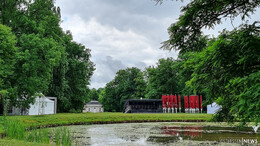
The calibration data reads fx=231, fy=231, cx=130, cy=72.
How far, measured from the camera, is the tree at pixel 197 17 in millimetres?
5277

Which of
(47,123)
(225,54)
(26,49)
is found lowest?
(47,123)

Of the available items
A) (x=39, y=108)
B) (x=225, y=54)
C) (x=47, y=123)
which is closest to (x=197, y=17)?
(x=225, y=54)

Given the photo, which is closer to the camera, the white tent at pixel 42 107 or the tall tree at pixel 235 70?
the tall tree at pixel 235 70

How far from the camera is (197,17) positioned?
18.2 ft

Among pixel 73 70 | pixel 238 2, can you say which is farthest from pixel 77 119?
pixel 73 70

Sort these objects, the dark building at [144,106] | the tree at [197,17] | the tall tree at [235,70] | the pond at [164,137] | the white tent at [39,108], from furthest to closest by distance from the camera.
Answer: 1. the dark building at [144,106]
2. the white tent at [39,108]
3. the pond at [164,137]
4. the tree at [197,17]
5. the tall tree at [235,70]

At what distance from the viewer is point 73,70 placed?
3431cm

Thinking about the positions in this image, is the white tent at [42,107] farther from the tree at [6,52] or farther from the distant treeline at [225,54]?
the distant treeline at [225,54]

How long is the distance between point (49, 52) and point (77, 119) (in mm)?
6462

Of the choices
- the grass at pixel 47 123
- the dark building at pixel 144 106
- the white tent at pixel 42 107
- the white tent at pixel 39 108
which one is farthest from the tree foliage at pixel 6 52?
the dark building at pixel 144 106

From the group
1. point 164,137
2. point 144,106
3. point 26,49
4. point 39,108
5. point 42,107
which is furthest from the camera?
point 144,106

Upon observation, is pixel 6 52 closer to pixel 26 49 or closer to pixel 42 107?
pixel 26 49

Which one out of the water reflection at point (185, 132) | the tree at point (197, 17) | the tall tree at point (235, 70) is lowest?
the water reflection at point (185, 132)

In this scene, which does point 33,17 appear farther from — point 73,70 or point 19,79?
point 73,70
